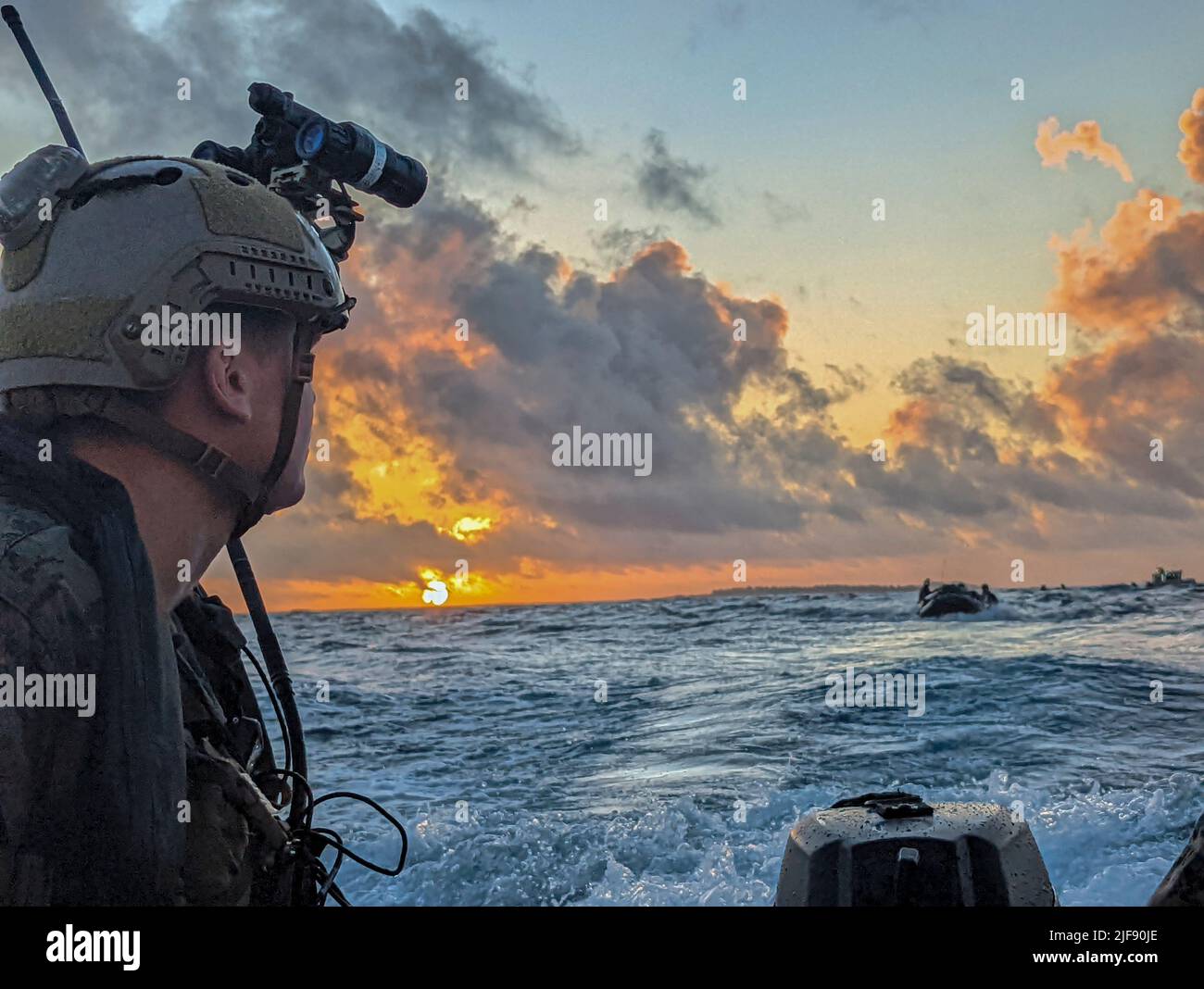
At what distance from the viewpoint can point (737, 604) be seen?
3503cm

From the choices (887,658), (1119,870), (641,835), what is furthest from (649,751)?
(887,658)

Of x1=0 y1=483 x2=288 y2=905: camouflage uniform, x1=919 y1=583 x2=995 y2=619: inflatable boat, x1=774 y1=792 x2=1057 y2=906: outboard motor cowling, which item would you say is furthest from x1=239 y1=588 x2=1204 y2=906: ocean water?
x1=0 y1=483 x2=288 y2=905: camouflage uniform

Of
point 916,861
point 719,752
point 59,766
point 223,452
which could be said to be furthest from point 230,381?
point 719,752

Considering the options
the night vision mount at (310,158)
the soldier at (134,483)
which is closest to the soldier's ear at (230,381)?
the soldier at (134,483)

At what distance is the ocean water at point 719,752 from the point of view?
889 centimetres

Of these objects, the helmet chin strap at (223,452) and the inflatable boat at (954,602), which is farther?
the inflatable boat at (954,602)

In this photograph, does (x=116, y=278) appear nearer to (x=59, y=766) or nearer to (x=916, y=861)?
(x=59, y=766)

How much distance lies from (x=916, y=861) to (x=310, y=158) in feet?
8.15

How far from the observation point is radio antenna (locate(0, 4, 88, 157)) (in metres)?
3.24

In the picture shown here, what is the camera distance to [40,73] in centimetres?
336

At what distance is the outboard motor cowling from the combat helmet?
1.63m

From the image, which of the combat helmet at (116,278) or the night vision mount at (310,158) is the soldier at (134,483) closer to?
the combat helmet at (116,278)

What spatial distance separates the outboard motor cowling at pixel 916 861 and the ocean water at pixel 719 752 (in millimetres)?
5037
